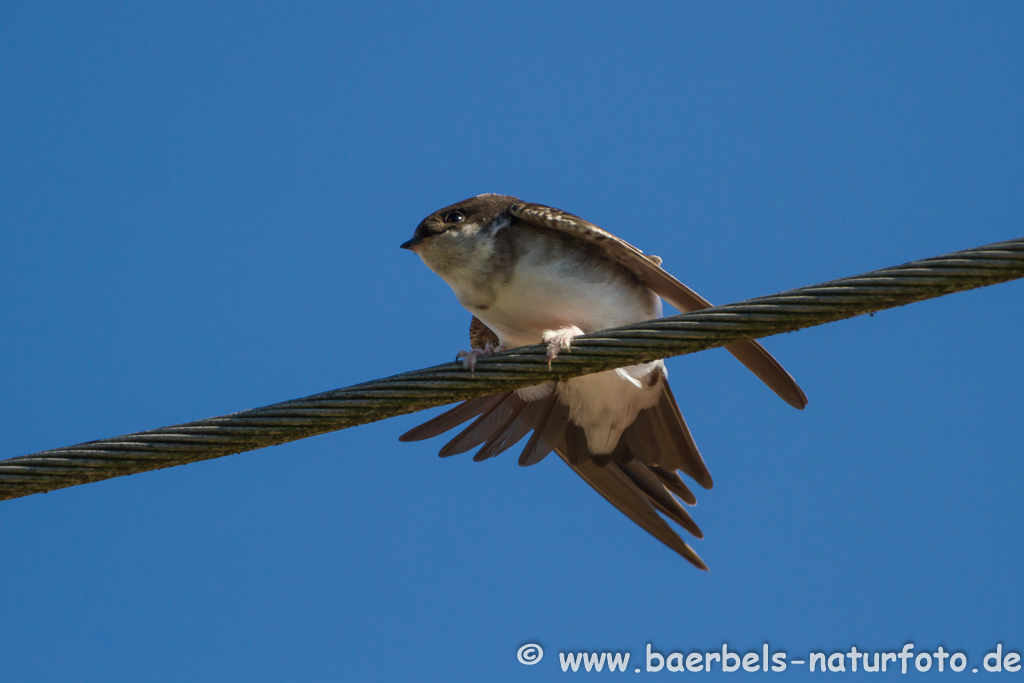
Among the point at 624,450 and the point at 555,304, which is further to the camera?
the point at 624,450

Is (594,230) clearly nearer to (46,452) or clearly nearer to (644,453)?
(644,453)

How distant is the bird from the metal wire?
1.58 meters

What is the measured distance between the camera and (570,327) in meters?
5.25

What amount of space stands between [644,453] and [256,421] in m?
2.97

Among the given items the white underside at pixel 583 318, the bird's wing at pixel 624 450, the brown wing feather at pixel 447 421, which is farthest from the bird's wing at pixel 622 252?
the brown wing feather at pixel 447 421

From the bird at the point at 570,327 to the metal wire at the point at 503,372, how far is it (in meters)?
1.58

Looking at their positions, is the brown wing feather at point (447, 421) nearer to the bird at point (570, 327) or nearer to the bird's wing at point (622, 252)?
the bird at point (570, 327)

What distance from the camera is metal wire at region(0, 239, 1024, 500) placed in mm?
3180

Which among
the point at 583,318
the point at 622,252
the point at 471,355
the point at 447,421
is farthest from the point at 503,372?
the point at 622,252

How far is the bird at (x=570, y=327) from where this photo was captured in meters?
5.46

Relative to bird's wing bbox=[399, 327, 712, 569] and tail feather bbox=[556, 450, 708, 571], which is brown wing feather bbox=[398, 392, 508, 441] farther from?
tail feather bbox=[556, 450, 708, 571]

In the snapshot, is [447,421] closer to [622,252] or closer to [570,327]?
[570,327]

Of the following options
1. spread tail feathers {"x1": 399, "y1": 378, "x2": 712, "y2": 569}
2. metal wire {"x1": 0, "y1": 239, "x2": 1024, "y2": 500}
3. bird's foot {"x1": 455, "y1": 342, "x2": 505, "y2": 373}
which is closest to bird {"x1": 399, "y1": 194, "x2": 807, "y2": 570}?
spread tail feathers {"x1": 399, "y1": 378, "x2": 712, "y2": 569}

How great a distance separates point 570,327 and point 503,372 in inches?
59.8
